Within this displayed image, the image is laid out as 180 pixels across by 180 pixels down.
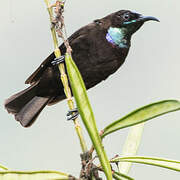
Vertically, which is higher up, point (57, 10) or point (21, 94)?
point (57, 10)

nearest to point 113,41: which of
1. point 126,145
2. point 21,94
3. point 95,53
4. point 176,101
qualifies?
point 95,53

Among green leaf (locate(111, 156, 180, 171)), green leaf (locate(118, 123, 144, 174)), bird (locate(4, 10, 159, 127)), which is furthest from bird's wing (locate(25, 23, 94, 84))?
green leaf (locate(111, 156, 180, 171))

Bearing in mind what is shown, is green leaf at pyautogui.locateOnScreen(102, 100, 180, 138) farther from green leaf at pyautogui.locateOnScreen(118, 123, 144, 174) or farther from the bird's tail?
the bird's tail

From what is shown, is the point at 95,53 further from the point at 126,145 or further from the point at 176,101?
the point at 176,101

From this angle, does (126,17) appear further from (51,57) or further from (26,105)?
(26,105)

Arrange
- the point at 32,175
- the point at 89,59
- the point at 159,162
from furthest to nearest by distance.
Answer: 1. the point at 89,59
2. the point at 159,162
3. the point at 32,175

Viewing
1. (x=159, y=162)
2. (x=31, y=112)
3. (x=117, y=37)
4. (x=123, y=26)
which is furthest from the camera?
(x=31, y=112)

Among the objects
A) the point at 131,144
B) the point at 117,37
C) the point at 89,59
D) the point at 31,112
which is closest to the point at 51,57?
the point at 89,59
